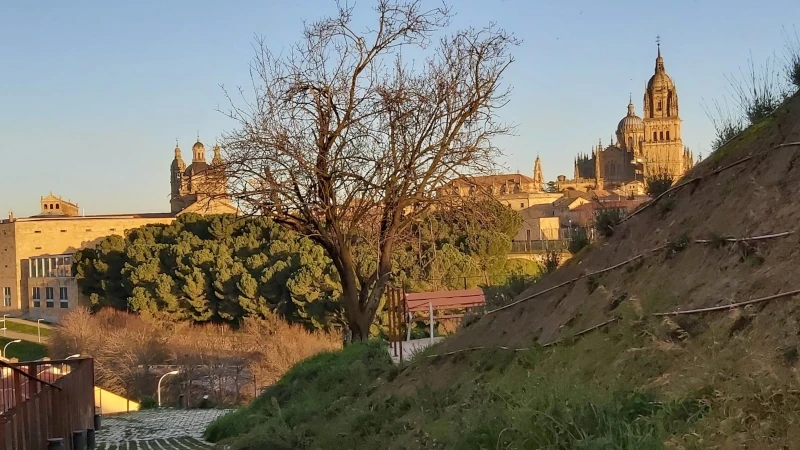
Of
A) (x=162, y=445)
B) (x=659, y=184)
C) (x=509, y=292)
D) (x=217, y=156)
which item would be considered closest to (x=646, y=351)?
(x=659, y=184)

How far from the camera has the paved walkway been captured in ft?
46.0

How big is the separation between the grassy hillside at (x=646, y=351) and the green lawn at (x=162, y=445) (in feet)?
14.8

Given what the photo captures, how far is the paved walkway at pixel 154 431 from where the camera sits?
46.0 ft

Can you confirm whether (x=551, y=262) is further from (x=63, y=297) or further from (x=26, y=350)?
(x=63, y=297)

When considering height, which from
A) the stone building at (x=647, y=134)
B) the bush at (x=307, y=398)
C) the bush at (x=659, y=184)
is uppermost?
the stone building at (x=647, y=134)

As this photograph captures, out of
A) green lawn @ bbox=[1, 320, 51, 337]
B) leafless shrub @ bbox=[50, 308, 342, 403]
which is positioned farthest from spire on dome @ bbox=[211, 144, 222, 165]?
green lawn @ bbox=[1, 320, 51, 337]

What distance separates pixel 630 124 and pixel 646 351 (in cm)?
13557

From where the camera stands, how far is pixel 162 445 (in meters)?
14.0

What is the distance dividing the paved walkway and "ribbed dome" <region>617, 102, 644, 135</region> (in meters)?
121

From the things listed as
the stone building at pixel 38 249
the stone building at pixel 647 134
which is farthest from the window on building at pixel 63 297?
the stone building at pixel 647 134

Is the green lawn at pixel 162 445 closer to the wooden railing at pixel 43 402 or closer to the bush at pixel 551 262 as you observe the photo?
the wooden railing at pixel 43 402

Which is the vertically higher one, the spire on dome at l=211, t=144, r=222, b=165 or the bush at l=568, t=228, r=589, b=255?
the spire on dome at l=211, t=144, r=222, b=165

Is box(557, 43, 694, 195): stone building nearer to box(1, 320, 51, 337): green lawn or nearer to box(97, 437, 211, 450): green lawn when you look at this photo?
box(1, 320, 51, 337): green lawn

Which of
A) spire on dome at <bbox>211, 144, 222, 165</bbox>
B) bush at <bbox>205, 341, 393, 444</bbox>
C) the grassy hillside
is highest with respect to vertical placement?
spire on dome at <bbox>211, 144, 222, 165</bbox>
